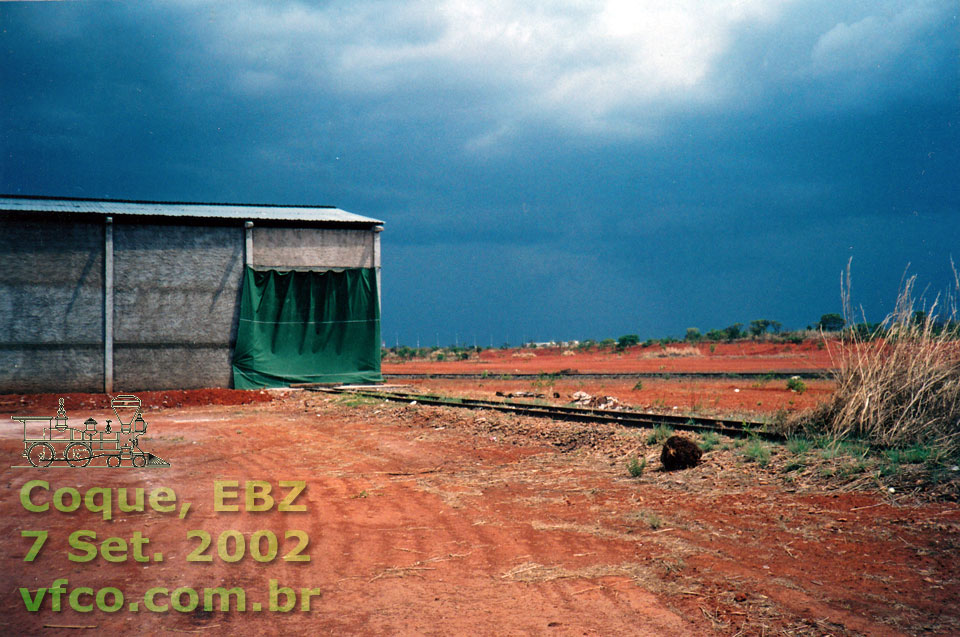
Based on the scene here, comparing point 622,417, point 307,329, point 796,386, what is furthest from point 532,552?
point 307,329

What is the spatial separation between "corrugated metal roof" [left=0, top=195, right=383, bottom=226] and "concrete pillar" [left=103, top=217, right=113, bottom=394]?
654 millimetres

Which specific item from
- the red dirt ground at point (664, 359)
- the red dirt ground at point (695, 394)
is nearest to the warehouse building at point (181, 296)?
the red dirt ground at point (695, 394)

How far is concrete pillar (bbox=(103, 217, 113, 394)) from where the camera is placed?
18.5m

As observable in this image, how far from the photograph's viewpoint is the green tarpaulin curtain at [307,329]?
19.8m

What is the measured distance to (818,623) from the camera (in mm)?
3770

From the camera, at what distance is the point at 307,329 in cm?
2077

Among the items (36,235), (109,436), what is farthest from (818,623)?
(36,235)

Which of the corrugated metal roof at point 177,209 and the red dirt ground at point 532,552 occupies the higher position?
the corrugated metal roof at point 177,209

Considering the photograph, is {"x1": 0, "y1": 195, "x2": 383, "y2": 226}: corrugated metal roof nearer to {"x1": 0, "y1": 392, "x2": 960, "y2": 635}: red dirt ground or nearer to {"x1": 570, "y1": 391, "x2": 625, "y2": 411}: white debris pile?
{"x1": 570, "y1": 391, "x2": 625, "y2": 411}: white debris pile

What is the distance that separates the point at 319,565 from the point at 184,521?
156 cm

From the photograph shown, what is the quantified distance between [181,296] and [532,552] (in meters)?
16.9

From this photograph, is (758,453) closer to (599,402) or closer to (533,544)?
(533,544)

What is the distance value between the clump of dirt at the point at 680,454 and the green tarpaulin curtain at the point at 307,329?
1457 cm

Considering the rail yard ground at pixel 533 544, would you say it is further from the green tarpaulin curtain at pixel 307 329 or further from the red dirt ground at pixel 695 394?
the green tarpaulin curtain at pixel 307 329
